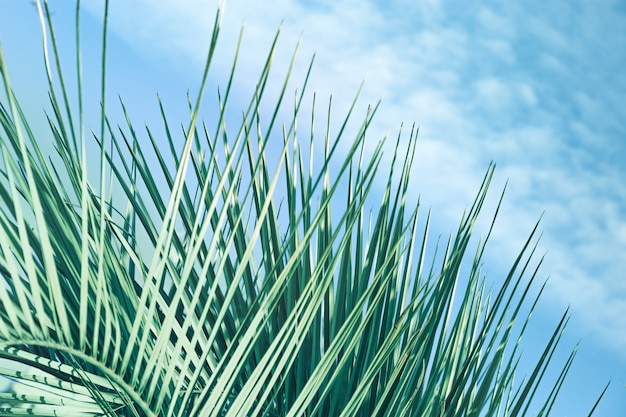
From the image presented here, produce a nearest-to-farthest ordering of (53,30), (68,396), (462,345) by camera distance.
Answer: (53,30), (68,396), (462,345)

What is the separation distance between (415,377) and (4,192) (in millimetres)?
386

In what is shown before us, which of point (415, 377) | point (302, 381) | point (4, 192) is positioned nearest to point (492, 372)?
point (415, 377)

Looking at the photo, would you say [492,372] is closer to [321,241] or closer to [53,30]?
[321,241]

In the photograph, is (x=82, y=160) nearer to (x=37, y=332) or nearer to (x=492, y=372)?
(x=37, y=332)

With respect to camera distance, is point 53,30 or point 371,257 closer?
point 53,30

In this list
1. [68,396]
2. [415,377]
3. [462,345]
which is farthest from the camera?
[462,345]

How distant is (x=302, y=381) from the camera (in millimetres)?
624

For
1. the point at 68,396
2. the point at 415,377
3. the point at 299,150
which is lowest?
the point at 68,396

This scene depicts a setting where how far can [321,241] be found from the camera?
0.70m

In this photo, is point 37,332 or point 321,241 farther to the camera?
point 321,241

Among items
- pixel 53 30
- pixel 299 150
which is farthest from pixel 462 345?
pixel 53 30

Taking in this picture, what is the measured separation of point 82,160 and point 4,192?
0.40ft

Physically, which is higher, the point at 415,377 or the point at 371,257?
the point at 371,257

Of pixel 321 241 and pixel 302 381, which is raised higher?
pixel 321 241
